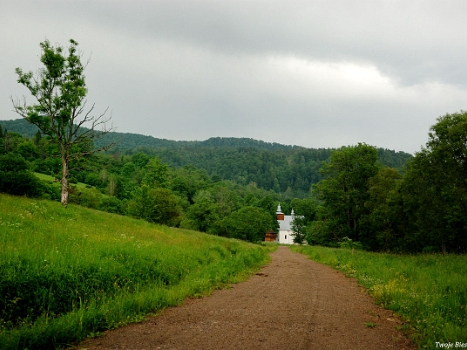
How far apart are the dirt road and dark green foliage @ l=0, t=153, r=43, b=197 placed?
60.4ft

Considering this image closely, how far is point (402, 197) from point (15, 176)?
1357 inches

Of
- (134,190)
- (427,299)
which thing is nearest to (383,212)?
(427,299)

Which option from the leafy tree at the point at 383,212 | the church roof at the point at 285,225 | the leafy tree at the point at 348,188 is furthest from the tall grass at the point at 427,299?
the church roof at the point at 285,225

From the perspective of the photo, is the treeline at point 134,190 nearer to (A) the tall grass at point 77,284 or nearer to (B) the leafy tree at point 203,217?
(B) the leafy tree at point 203,217

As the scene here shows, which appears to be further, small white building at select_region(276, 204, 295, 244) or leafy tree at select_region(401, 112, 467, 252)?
small white building at select_region(276, 204, 295, 244)

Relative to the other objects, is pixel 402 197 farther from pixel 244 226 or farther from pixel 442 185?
pixel 244 226

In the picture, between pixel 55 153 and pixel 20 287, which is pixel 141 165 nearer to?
pixel 55 153

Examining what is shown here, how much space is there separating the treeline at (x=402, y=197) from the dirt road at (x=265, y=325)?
17903 mm

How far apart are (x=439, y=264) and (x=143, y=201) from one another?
124 feet

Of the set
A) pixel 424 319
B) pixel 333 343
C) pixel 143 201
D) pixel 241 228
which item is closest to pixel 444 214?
pixel 424 319

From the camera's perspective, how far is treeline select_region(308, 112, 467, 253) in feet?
99.3

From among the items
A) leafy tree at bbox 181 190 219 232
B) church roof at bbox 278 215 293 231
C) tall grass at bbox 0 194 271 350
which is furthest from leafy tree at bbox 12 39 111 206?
church roof at bbox 278 215 293 231

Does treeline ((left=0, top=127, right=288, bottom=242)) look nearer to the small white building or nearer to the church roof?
the church roof

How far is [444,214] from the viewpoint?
31984 mm
